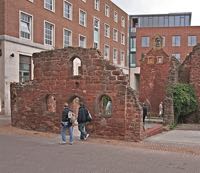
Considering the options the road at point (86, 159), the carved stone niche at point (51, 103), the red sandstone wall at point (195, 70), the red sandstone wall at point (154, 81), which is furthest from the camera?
the red sandstone wall at point (195, 70)

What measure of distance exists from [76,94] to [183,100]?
30.5ft

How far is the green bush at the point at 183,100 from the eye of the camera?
22453 millimetres

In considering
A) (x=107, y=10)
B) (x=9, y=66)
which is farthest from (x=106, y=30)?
(x=9, y=66)

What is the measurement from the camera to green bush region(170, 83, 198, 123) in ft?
73.7

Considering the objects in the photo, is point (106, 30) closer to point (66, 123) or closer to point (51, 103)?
point (51, 103)

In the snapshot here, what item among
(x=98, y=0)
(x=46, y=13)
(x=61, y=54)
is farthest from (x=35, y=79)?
(x=98, y=0)

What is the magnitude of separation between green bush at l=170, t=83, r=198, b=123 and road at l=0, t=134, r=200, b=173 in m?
9.86

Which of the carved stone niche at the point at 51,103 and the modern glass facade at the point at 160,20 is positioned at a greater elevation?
the modern glass facade at the point at 160,20

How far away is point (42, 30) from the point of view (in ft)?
111

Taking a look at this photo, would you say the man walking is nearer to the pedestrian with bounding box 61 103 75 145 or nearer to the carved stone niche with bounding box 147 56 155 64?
the pedestrian with bounding box 61 103 75 145

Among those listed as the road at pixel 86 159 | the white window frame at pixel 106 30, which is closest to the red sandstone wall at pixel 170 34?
the white window frame at pixel 106 30

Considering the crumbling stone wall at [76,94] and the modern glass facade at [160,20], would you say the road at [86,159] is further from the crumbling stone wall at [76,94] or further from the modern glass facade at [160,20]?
the modern glass facade at [160,20]

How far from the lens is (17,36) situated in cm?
2977

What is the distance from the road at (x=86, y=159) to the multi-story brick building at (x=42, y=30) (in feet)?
51.2
